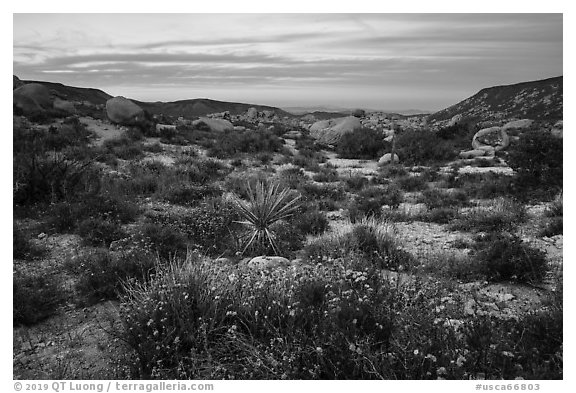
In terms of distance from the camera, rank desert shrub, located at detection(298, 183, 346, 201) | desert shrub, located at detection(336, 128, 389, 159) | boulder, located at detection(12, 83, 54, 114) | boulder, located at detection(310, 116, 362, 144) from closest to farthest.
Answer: desert shrub, located at detection(298, 183, 346, 201)
desert shrub, located at detection(336, 128, 389, 159)
boulder, located at detection(12, 83, 54, 114)
boulder, located at detection(310, 116, 362, 144)

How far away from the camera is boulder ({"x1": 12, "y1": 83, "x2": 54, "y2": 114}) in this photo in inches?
883

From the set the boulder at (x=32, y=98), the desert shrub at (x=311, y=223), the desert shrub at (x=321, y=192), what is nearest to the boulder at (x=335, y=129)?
the desert shrub at (x=321, y=192)

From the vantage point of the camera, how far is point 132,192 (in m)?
10.7

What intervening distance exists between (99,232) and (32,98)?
19076 millimetres

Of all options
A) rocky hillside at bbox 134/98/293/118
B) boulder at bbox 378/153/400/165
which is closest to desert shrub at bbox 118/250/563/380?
rocky hillside at bbox 134/98/293/118

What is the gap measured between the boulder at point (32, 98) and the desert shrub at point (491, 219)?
820 inches

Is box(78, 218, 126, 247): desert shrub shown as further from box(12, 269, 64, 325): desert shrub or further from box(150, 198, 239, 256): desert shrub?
box(12, 269, 64, 325): desert shrub

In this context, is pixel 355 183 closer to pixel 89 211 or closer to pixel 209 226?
pixel 209 226

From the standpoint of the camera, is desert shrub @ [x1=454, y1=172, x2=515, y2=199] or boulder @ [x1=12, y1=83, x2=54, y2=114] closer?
desert shrub @ [x1=454, y1=172, x2=515, y2=199]

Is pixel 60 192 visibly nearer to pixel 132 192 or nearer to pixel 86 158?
pixel 132 192

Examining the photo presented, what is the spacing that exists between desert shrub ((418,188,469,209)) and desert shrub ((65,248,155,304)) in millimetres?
6423

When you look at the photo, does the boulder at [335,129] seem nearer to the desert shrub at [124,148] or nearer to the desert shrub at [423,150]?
the desert shrub at [423,150]

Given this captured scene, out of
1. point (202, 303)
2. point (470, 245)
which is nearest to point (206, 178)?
point (470, 245)
